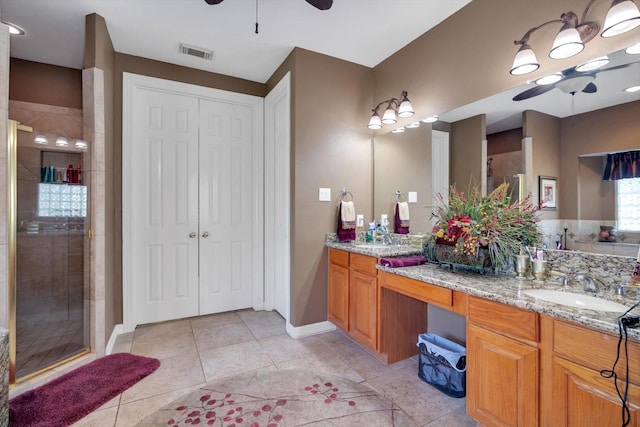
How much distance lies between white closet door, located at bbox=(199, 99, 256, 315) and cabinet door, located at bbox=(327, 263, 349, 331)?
1.17 metres

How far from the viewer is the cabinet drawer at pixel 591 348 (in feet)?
3.25

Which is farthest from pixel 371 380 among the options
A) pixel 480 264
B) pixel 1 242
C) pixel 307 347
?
pixel 1 242

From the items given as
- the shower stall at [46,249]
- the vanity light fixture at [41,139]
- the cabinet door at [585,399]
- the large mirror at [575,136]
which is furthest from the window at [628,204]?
the vanity light fixture at [41,139]

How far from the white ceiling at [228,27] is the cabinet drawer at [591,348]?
89.9 inches

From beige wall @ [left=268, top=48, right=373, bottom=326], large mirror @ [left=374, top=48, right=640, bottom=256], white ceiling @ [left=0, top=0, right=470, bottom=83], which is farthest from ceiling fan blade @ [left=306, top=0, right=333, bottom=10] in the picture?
large mirror @ [left=374, top=48, right=640, bottom=256]

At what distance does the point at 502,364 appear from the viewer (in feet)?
4.55

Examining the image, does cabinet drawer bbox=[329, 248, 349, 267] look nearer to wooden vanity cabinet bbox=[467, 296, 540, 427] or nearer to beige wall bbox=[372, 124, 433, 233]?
beige wall bbox=[372, 124, 433, 233]

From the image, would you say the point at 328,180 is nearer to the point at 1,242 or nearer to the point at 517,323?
the point at 517,323

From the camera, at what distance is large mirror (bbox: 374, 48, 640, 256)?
1.50 m

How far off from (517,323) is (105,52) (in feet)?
11.4

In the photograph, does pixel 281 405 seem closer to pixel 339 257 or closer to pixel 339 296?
pixel 339 296

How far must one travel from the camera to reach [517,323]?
1.32 meters

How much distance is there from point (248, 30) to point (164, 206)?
1925 millimetres

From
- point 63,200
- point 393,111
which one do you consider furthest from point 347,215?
point 63,200
